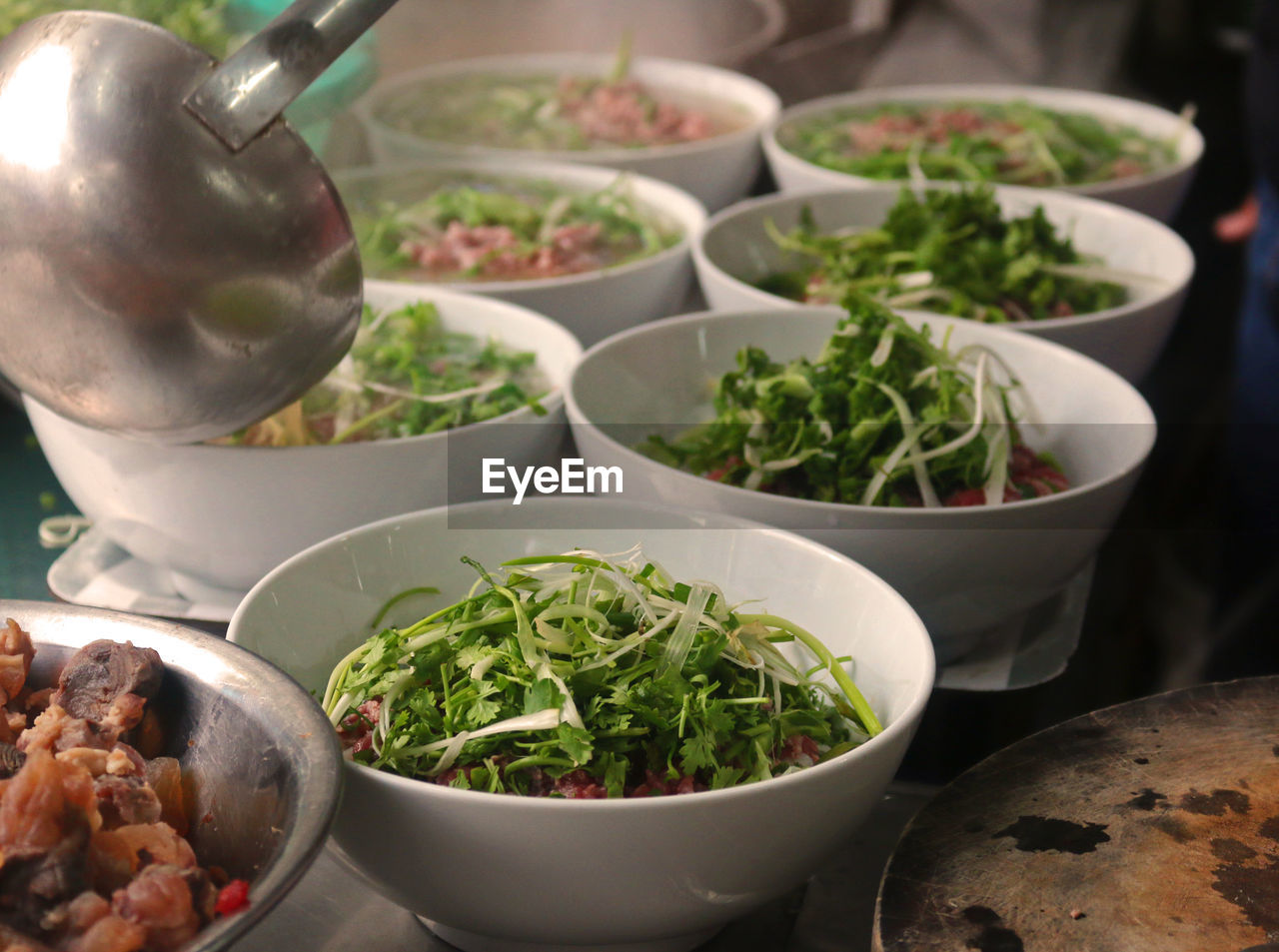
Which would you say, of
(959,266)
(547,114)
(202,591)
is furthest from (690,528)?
(547,114)

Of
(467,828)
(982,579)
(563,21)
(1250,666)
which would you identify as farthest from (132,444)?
(1250,666)

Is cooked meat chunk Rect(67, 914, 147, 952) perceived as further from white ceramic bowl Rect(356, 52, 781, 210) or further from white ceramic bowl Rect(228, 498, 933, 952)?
white ceramic bowl Rect(356, 52, 781, 210)

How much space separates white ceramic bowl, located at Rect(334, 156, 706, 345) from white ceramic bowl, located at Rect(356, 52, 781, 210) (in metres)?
0.04

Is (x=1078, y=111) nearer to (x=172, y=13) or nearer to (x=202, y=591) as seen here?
(x=172, y=13)

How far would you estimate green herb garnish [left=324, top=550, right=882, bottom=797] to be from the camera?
0.85m

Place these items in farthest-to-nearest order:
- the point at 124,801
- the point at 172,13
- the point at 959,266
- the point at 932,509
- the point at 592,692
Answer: the point at 172,13
the point at 959,266
the point at 932,509
the point at 592,692
the point at 124,801

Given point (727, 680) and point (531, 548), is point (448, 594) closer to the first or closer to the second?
point (531, 548)

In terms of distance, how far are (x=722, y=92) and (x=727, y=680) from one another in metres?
1.97

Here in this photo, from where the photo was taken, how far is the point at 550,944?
834 mm

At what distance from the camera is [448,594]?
1118 millimetres

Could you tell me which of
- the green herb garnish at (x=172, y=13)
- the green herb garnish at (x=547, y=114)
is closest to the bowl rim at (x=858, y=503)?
the green herb garnish at (x=172, y=13)

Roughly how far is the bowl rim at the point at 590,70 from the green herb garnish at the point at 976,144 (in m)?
0.15

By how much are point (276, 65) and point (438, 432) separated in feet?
1.39

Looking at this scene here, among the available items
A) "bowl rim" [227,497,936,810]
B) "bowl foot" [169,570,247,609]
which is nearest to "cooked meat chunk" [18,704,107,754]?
"bowl rim" [227,497,936,810]
